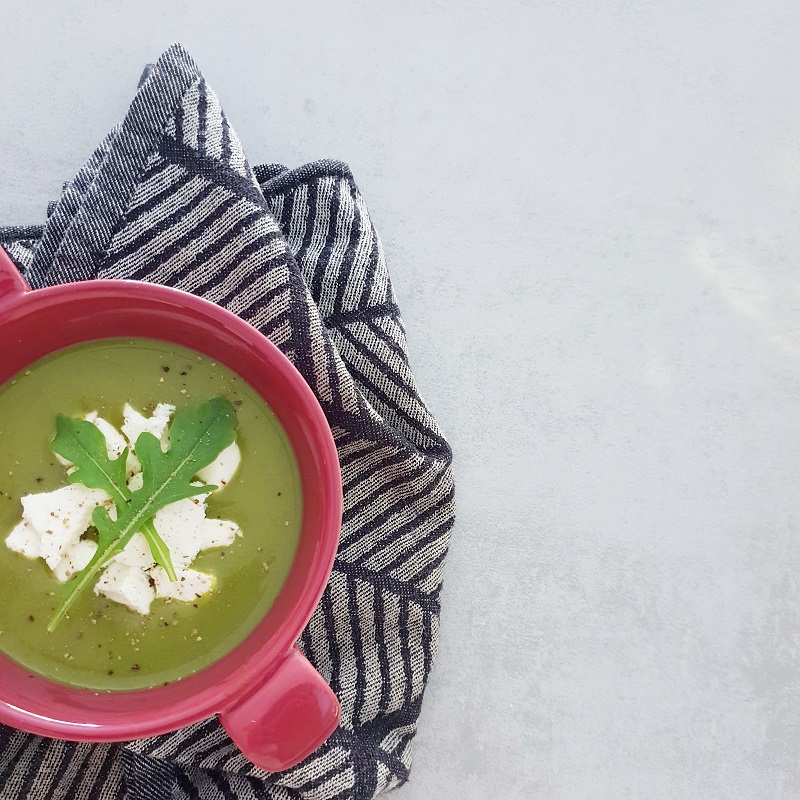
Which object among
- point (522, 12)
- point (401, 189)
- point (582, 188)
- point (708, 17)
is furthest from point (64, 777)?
point (708, 17)

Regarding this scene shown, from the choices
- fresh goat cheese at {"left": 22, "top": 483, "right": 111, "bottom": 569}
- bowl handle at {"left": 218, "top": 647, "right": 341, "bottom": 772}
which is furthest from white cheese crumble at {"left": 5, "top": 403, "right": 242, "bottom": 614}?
bowl handle at {"left": 218, "top": 647, "right": 341, "bottom": 772}

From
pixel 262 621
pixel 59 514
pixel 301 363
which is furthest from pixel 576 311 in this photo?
pixel 59 514

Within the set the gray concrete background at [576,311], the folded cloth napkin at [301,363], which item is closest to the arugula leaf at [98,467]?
the folded cloth napkin at [301,363]

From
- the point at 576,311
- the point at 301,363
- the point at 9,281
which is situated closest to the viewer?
the point at 9,281

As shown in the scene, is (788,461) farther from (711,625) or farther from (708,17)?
(708,17)

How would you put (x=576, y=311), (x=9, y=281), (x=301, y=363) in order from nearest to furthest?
(x=9, y=281) → (x=301, y=363) → (x=576, y=311)

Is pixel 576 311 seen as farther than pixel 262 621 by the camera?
Yes

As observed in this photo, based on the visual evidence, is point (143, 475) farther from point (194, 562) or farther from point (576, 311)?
point (576, 311)
